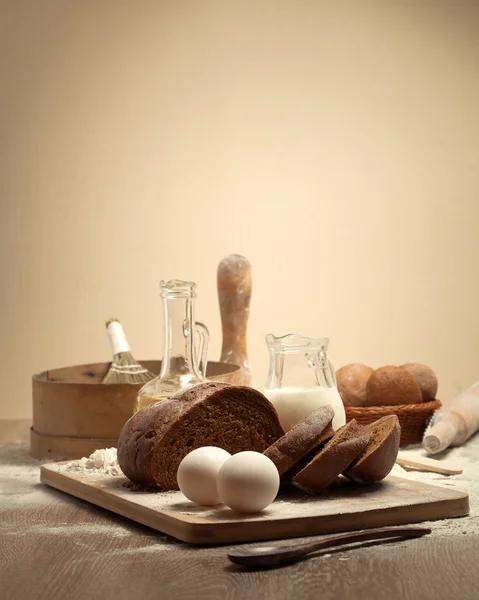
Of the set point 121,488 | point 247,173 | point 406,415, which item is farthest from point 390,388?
point 247,173

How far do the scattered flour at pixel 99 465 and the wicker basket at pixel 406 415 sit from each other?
57cm

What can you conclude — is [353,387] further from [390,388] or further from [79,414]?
[79,414]

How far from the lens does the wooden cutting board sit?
1.02m

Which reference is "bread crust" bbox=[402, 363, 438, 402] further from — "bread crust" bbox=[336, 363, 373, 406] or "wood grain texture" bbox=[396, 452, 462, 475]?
"wood grain texture" bbox=[396, 452, 462, 475]

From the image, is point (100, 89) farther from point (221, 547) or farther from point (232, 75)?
point (221, 547)

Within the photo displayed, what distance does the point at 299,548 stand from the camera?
95 cm

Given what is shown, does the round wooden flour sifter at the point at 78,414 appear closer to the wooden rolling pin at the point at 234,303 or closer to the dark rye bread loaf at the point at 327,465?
the wooden rolling pin at the point at 234,303

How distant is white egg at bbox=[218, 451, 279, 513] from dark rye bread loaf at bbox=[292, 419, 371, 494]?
12cm

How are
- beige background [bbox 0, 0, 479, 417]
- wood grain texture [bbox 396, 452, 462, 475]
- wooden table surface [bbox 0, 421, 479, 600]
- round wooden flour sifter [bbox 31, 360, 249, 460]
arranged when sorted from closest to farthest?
wooden table surface [bbox 0, 421, 479, 600]
wood grain texture [bbox 396, 452, 462, 475]
round wooden flour sifter [bbox 31, 360, 249, 460]
beige background [bbox 0, 0, 479, 417]

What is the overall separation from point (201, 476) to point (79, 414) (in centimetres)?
59

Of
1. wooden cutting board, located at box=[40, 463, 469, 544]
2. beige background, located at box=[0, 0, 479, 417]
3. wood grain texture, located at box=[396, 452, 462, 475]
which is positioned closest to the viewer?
wooden cutting board, located at box=[40, 463, 469, 544]

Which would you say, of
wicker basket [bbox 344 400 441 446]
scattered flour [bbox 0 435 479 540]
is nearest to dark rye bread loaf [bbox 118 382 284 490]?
scattered flour [bbox 0 435 479 540]

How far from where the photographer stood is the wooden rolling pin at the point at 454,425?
1.71 m

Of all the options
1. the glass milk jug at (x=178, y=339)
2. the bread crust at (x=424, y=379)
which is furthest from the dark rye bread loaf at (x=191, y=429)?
the bread crust at (x=424, y=379)
